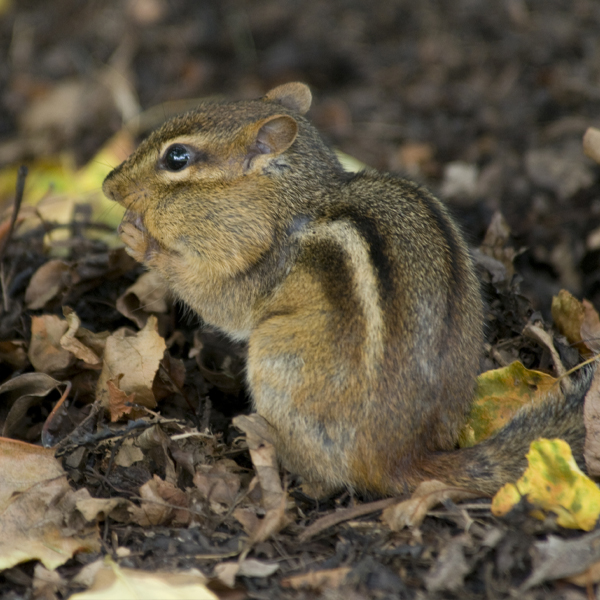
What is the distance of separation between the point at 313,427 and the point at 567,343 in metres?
1.54

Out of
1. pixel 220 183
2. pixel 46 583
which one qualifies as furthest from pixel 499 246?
pixel 46 583

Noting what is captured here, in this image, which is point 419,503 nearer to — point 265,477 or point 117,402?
point 265,477

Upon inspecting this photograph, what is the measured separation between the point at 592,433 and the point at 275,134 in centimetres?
207

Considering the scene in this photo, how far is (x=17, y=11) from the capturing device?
8.54m

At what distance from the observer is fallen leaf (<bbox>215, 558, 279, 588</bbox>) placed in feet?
9.07

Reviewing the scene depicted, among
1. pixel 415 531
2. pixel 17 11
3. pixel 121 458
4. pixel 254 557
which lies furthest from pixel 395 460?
pixel 17 11

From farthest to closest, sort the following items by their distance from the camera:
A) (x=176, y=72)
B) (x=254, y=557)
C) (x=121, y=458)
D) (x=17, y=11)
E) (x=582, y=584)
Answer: (x=17, y=11)
(x=176, y=72)
(x=121, y=458)
(x=254, y=557)
(x=582, y=584)

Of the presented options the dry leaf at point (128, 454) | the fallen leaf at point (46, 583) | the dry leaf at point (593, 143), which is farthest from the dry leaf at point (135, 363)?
the dry leaf at point (593, 143)

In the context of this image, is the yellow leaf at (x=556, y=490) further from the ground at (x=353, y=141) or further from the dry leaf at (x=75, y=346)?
the dry leaf at (x=75, y=346)

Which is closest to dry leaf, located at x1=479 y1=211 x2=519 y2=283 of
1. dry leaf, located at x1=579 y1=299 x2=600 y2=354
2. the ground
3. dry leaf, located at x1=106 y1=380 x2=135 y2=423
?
the ground

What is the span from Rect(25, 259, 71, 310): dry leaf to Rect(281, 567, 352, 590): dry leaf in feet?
7.88

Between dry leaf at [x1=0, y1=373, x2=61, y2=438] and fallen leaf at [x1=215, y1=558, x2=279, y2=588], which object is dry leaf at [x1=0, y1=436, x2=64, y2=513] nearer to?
dry leaf at [x1=0, y1=373, x2=61, y2=438]

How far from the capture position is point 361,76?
7953 mm

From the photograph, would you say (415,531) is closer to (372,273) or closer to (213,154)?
(372,273)
